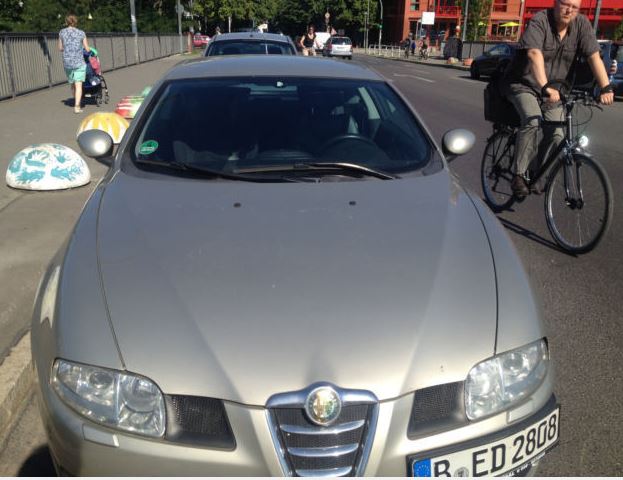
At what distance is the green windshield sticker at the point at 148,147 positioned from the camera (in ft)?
10.1

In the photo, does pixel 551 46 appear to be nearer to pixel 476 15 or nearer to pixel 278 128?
pixel 278 128

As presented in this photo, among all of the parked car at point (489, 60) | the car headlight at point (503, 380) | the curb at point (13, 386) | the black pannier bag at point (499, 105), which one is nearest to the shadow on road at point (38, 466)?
the curb at point (13, 386)

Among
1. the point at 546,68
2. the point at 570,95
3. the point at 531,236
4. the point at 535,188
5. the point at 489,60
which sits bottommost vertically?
the point at 489,60

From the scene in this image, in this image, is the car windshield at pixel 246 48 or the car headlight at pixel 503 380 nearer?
the car headlight at pixel 503 380

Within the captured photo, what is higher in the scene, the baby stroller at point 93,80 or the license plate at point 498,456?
the license plate at point 498,456

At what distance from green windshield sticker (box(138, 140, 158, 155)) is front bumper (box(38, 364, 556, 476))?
154 cm

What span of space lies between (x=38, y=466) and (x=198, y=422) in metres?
1.20

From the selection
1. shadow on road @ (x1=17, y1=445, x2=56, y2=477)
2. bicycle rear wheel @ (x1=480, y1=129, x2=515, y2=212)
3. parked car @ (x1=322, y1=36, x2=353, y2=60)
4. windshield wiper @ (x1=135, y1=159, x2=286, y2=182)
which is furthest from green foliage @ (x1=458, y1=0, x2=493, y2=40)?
shadow on road @ (x1=17, y1=445, x2=56, y2=477)

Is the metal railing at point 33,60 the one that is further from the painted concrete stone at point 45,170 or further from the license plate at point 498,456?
the license plate at point 498,456

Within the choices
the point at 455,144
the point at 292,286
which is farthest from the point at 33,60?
the point at 292,286

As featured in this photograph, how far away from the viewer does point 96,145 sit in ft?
11.0

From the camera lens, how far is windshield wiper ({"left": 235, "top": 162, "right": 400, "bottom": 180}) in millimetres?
2896

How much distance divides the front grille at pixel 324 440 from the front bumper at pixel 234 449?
0.02 meters

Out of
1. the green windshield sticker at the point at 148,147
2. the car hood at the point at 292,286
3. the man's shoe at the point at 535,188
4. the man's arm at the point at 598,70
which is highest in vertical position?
the man's arm at the point at 598,70
